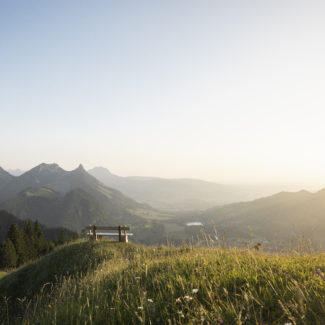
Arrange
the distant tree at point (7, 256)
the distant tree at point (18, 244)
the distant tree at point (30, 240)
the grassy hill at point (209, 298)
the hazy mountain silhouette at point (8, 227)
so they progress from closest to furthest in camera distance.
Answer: the grassy hill at point (209, 298) < the distant tree at point (7, 256) < the distant tree at point (18, 244) < the distant tree at point (30, 240) < the hazy mountain silhouette at point (8, 227)

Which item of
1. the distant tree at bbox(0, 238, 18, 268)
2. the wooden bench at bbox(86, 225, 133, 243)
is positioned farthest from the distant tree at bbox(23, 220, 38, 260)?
the wooden bench at bbox(86, 225, 133, 243)

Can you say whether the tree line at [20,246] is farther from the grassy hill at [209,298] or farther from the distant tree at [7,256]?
the grassy hill at [209,298]

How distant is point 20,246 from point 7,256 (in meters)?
6.25

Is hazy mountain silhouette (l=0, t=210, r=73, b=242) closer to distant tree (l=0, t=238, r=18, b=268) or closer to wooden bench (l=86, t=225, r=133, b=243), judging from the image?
distant tree (l=0, t=238, r=18, b=268)

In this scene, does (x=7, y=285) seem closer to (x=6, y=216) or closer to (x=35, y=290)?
(x=35, y=290)

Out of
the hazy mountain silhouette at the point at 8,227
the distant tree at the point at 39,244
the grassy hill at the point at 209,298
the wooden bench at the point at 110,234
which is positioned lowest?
the hazy mountain silhouette at the point at 8,227

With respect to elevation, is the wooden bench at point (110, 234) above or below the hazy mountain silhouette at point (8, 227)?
above

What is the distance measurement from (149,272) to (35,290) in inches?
541

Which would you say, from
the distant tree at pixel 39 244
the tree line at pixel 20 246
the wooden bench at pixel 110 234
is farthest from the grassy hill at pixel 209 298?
the distant tree at pixel 39 244

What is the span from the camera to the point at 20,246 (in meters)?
63.8

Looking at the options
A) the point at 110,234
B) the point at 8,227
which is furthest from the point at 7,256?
the point at 8,227

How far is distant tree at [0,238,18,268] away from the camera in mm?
57219

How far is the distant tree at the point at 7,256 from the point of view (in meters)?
57.2

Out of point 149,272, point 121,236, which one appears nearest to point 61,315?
point 149,272
